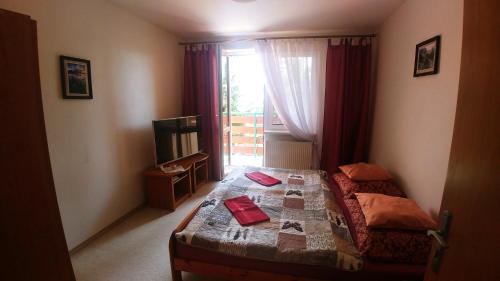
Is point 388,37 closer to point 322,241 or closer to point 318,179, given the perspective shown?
point 318,179

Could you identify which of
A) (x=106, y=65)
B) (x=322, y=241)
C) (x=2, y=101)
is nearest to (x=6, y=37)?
(x=2, y=101)

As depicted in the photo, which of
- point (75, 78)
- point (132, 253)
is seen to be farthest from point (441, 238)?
point (75, 78)

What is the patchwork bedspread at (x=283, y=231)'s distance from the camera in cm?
160

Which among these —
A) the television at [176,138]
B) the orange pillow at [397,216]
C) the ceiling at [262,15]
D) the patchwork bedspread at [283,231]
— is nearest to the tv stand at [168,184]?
the television at [176,138]

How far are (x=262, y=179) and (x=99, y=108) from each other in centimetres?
196

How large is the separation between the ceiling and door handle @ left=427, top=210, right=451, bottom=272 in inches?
94.4

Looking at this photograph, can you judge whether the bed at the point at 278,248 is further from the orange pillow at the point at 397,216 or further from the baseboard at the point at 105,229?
the baseboard at the point at 105,229

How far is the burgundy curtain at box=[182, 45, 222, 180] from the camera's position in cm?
385

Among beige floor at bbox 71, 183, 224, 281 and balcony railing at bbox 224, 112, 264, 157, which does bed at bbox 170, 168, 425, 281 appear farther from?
balcony railing at bbox 224, 112, 264, 157

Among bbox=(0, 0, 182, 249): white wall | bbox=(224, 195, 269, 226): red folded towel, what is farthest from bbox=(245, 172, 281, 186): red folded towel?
bbox=(0, 0, 182, 249): white wall

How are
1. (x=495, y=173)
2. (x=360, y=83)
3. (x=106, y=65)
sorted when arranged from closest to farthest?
(x=495, y=173)
(x=106, y=65)
(x=360, y=83)

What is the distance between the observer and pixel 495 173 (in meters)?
0.63

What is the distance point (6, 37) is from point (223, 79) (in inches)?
122

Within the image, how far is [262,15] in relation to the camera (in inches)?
113
